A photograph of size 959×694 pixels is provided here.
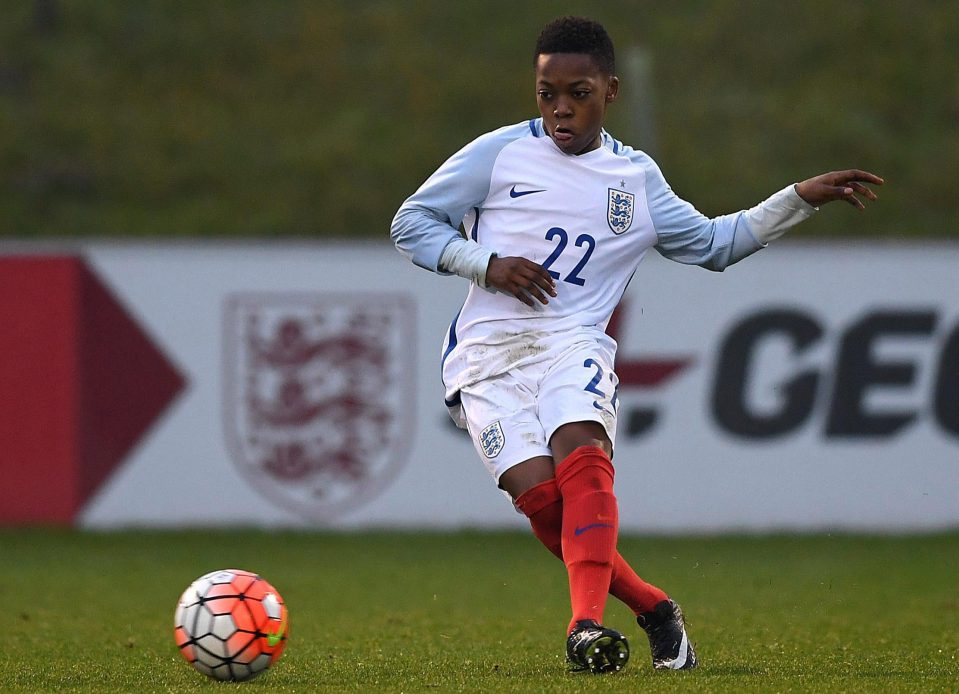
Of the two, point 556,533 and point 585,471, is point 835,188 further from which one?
point 556,533

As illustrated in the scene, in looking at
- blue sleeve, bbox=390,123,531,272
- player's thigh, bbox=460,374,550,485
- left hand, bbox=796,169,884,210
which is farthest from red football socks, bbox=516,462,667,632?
left hand, bbox=796,169,884,210

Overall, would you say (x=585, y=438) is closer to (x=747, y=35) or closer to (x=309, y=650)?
(x=309, y=650)

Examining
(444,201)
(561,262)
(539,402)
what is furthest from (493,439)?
(444,201)

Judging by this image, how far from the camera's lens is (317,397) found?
1161 centimetres

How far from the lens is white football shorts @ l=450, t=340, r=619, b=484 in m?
5.22

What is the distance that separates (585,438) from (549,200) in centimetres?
88

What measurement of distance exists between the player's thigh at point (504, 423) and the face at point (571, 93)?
88 cm

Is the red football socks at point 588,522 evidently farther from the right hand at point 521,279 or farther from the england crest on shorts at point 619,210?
the england crest on shorts at point 619,210

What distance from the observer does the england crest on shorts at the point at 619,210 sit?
549 cm

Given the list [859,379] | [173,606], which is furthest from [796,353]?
[173,606]

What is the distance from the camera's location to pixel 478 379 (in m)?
5.43

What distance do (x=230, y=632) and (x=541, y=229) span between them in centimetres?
173

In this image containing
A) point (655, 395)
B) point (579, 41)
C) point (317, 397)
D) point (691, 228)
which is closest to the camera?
point (579, 41)

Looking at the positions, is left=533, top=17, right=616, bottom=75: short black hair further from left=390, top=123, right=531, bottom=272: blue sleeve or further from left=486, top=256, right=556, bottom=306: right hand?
left=486, top=256, right=556, bottom=306: right hand
